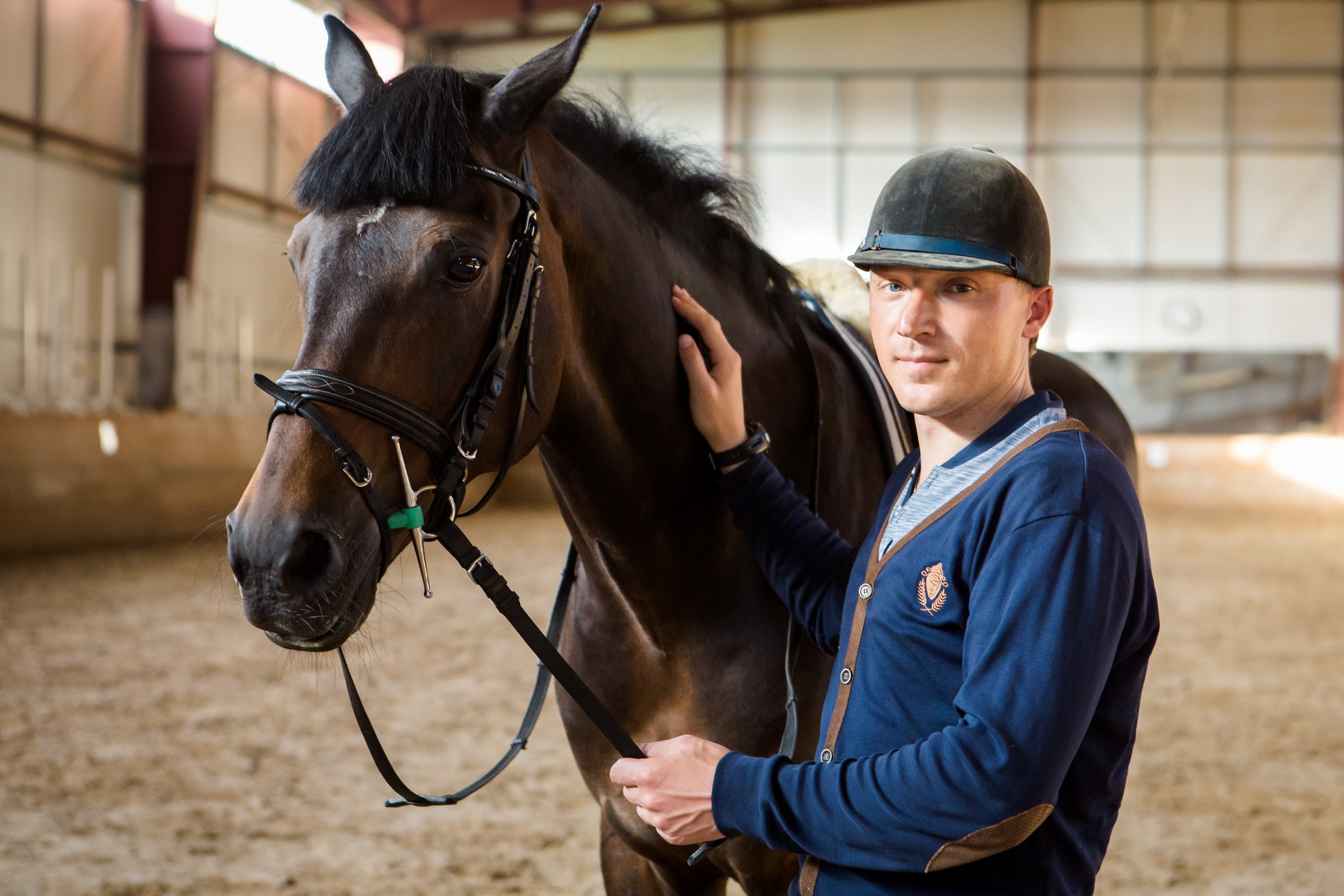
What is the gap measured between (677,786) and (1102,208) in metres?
17.1

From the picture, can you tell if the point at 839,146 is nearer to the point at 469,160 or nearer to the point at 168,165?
the point at 168,165

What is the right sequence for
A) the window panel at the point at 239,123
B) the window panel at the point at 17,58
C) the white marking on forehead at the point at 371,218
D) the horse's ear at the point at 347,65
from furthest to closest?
the window panel at the point at 239,123
the window panel at the point at 17,58
the horse's ear at the point at 347,65
the white marking on forehead at the point at 371,218

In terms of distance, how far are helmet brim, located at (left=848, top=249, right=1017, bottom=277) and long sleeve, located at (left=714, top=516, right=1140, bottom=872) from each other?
256 millimetres

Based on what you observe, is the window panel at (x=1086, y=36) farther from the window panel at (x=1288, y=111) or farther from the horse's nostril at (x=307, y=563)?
the horse's nostril at (x=307, y=563)

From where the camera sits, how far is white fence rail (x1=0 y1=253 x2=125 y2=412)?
937cm

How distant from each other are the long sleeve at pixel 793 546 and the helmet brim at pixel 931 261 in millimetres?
538

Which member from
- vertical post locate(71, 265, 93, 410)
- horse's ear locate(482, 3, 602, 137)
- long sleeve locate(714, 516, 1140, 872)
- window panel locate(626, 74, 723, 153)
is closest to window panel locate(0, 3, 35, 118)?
vertical post locate(71, 265, 93, 410)

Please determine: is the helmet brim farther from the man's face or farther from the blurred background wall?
the blurred background wall

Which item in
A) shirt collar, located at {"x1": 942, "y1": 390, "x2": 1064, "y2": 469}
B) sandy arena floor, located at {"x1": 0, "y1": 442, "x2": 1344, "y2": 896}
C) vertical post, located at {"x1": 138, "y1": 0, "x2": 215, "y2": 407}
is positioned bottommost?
sandy arena floor, located at {"x1": 0, "y1": 442, "x2": 1344, "y2": 896}

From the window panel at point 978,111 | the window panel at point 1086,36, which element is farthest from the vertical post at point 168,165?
the window panel at point 1086,36

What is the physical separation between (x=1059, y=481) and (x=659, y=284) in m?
0.82

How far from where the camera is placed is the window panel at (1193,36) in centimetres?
1627

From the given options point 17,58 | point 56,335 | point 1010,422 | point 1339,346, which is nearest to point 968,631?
point 1010,422

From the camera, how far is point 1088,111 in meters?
16.4
